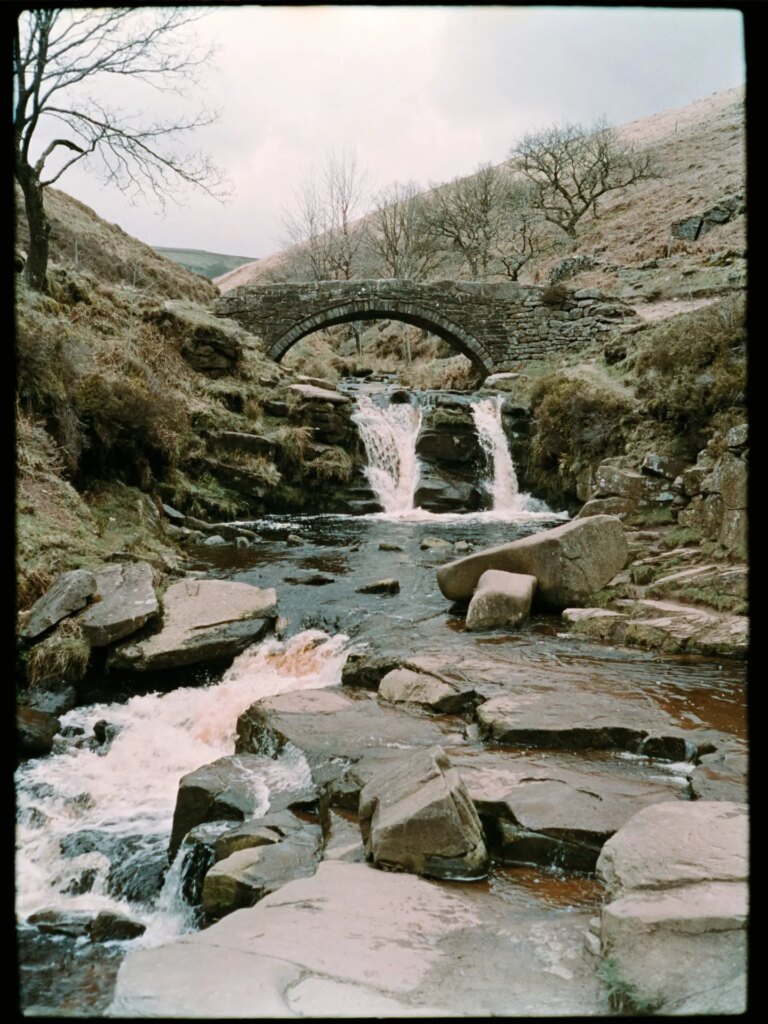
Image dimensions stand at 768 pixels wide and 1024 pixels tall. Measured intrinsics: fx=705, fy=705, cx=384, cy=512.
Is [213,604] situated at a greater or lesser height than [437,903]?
greater

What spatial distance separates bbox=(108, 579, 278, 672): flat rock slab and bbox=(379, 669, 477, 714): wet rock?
1.88 metres

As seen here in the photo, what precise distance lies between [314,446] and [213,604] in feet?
28.8

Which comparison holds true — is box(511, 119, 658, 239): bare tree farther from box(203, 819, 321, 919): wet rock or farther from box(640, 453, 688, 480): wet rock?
box(203, 819, 321, 919): wet rock

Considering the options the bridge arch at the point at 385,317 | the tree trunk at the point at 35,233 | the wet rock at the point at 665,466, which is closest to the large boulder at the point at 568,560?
the wet rock at the point at 665,466

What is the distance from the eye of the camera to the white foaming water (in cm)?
427

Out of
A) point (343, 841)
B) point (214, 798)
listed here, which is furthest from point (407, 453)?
point (343, 841)

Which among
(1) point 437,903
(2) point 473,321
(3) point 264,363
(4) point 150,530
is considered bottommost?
(1) point 437,903

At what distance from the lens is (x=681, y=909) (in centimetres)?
239

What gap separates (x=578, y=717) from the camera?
17.4 ft

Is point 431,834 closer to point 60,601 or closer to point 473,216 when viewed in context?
point 60,601

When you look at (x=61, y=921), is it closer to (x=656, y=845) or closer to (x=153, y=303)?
(x=656, y=845)

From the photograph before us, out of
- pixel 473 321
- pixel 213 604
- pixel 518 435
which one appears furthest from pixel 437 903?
pixel 473 321

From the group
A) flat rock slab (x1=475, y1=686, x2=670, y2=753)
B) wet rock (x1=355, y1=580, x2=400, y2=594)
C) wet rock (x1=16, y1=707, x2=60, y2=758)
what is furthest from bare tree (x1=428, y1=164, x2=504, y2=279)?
wet rock (x1=16, y1=707, x2=60, y2=758)

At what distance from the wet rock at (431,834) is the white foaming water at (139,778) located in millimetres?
1296
